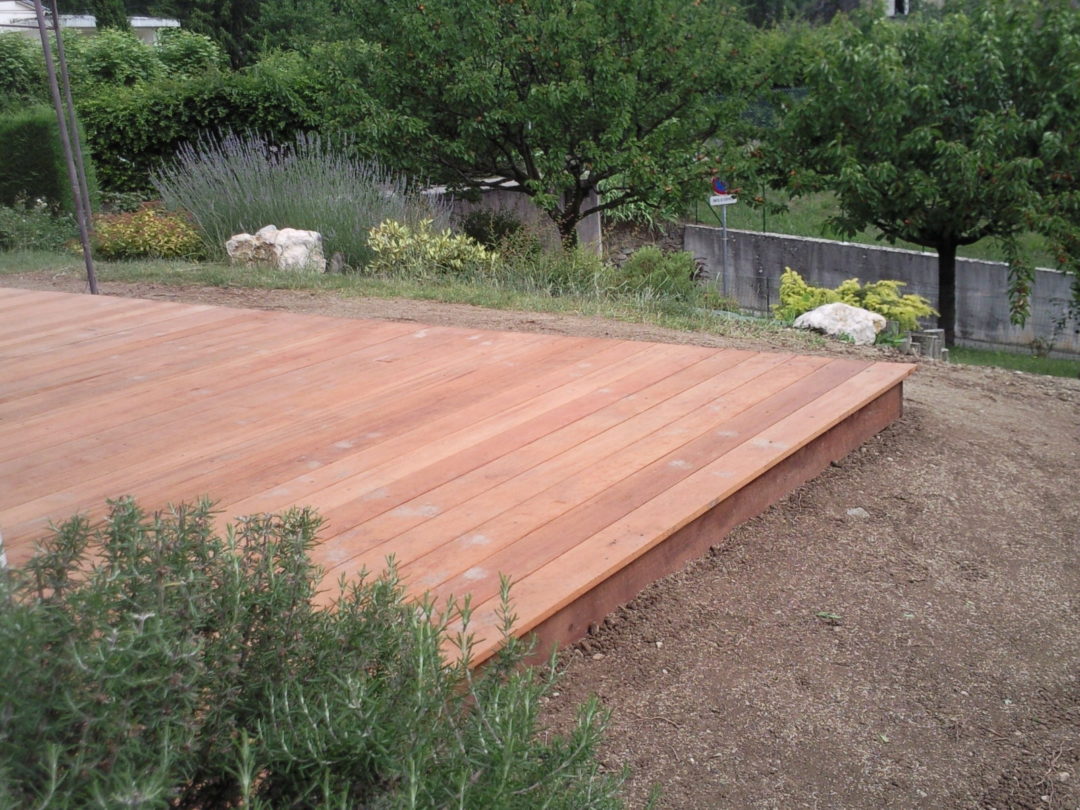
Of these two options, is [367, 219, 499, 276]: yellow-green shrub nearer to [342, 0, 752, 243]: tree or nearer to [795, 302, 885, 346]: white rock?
[342, 0, 752, 243]: tree

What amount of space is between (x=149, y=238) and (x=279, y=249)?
1453mm

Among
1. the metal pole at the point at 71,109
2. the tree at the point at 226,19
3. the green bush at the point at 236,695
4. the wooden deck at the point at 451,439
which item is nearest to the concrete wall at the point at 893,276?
the metal pole at the point at 71,109

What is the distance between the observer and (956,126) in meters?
10.2

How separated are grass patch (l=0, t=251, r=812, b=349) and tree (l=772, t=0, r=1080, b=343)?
426cm

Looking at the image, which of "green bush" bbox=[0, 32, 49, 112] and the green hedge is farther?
"green bush" bbox=[0, 32, 49, 112]

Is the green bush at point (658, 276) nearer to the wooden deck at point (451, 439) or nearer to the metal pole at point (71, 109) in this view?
the wooden deck at point (451, 439)

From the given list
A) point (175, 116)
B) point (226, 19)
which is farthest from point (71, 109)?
point (226, 19)

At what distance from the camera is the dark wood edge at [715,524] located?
2297 mm

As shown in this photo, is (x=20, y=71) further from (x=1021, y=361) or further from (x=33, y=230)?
(x=1021, y=361)

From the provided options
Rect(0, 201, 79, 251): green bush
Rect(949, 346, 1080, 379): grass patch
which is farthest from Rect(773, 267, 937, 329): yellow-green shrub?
Rect(0, 201, 79, 251): green bush

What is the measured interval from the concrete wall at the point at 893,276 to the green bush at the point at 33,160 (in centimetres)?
737

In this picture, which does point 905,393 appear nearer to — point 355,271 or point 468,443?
point 468,443

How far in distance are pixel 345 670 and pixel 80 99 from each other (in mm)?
12449

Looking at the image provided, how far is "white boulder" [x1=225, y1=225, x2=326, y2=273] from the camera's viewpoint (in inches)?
298
